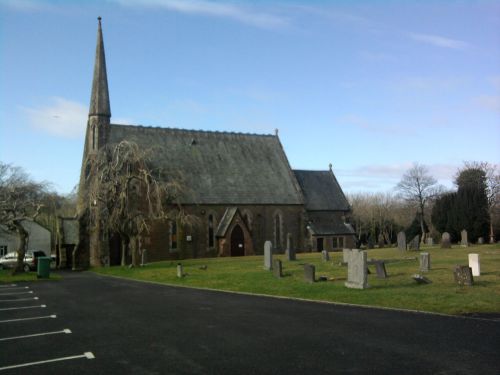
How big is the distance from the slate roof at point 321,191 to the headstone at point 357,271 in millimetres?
34040

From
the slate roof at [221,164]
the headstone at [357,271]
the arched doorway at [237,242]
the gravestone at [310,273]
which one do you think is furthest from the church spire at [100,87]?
the headstone at [357,271]

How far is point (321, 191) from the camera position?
55594mm

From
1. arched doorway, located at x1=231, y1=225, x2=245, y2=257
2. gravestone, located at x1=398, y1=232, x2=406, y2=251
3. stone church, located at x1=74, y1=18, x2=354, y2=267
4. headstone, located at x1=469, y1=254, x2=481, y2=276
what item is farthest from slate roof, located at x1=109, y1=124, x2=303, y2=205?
headstone, located at x1=469, y1=254, x2=481, y2=276

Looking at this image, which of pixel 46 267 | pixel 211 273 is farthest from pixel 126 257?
pixel 211 273

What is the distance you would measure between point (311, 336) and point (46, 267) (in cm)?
2565

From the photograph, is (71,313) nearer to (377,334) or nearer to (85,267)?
(377,334)

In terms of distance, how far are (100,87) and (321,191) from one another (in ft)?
83.2

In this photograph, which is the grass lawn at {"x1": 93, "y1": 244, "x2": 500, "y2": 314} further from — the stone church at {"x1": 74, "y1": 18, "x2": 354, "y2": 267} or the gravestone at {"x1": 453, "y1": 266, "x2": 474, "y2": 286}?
the stone church at {"x1": 74, "y1": 18, "x2": 354, "y2": 267}

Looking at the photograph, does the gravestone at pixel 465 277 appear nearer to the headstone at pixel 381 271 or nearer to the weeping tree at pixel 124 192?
the headstone at pixel 381 271

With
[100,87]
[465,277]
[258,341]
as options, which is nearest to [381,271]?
[465,277]

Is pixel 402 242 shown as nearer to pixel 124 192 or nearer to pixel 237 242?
pixel 237 242

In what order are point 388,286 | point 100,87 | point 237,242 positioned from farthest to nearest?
point 237,242
point 100,87
point 388,286

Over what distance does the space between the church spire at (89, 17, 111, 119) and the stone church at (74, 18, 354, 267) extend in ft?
0.29

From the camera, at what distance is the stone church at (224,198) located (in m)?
45.0
